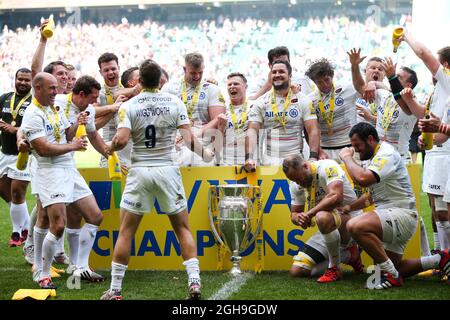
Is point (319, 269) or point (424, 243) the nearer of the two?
point (319, 269)

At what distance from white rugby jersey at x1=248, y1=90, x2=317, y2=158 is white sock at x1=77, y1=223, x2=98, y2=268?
6.22 feet

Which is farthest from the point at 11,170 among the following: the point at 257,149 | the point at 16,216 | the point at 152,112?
the point at 152,112

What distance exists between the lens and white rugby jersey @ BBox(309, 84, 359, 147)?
23.8 feet

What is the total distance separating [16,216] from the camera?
27.1ft

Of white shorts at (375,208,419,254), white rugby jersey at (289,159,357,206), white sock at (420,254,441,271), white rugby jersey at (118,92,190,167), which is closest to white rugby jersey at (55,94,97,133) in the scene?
white rugby jersey at (118,92,190,167)

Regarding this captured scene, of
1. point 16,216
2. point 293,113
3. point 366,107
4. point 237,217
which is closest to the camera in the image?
point 237,217

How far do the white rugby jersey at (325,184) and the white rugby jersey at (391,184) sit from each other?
26cm

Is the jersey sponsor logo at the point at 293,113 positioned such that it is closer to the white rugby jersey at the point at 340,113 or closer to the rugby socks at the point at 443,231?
the white rugby jersey at the point at 340,113

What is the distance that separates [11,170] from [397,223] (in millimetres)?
4685

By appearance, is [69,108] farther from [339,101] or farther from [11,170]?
[339,101]

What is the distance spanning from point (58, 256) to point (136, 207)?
230 centimetres

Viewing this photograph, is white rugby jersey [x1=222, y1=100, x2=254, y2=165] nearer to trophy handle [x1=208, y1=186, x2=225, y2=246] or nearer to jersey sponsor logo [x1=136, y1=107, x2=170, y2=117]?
trophy handle [x1=208, y1=186, x2=225, y2=246]

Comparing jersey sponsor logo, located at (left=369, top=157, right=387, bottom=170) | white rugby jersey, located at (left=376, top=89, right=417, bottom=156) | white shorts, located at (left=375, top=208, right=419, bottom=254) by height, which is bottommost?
white shorts, located at (left=375, top=208, right=419, bottom=254)

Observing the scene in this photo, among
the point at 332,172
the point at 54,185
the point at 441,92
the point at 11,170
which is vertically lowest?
the point at 11,170
